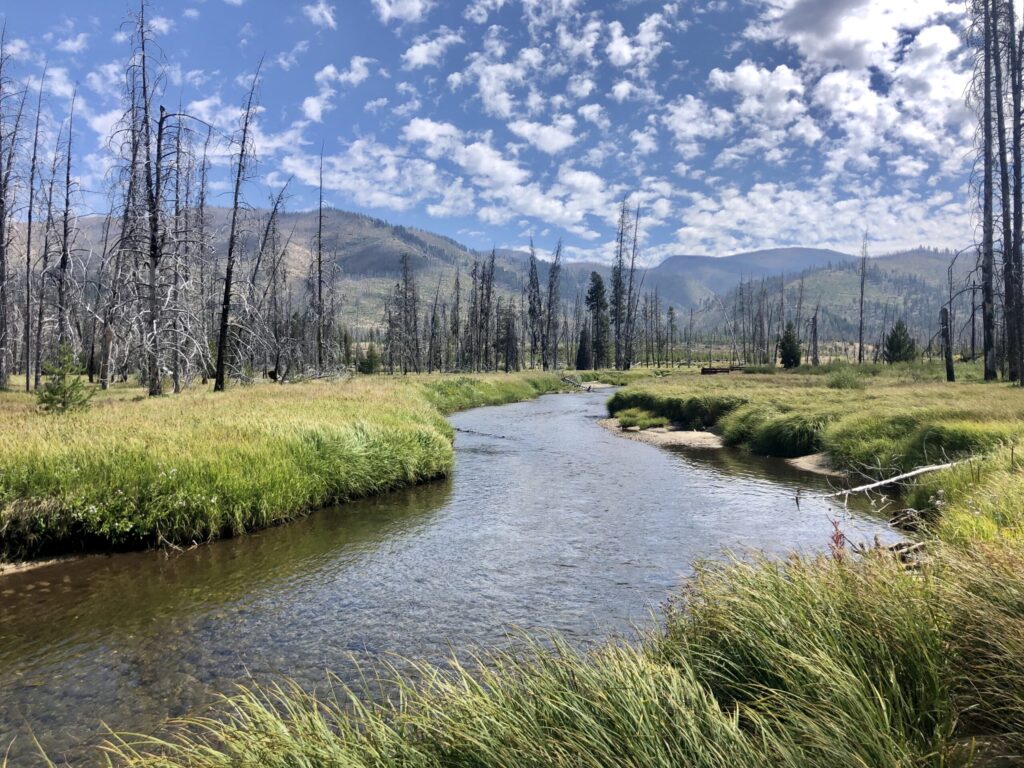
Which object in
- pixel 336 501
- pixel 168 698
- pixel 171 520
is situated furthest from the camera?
Result: pixel 336 501

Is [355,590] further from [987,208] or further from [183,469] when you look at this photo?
[987,208]

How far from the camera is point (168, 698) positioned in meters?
5.71

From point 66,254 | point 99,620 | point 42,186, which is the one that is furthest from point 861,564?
point 42,186

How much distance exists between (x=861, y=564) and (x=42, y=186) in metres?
45.8

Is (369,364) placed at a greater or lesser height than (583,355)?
lesser

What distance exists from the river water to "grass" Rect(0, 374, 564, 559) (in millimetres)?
593

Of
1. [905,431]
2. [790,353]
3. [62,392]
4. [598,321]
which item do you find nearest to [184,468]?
[62,392]

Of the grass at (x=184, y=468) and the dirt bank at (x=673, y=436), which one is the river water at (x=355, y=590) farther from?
the dirt bank at (x=673, y=436)

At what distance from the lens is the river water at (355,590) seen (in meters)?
6.01

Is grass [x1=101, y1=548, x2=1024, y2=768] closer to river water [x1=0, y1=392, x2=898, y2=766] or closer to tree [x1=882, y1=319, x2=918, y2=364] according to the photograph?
river water [x1=0, y1=392, x2=898, y2=766]

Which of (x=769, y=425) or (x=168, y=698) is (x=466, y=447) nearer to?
(x=769, y=425)

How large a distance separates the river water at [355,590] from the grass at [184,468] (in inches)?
23.4

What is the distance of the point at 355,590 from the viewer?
28.3ft

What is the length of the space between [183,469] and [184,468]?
0.10ft
